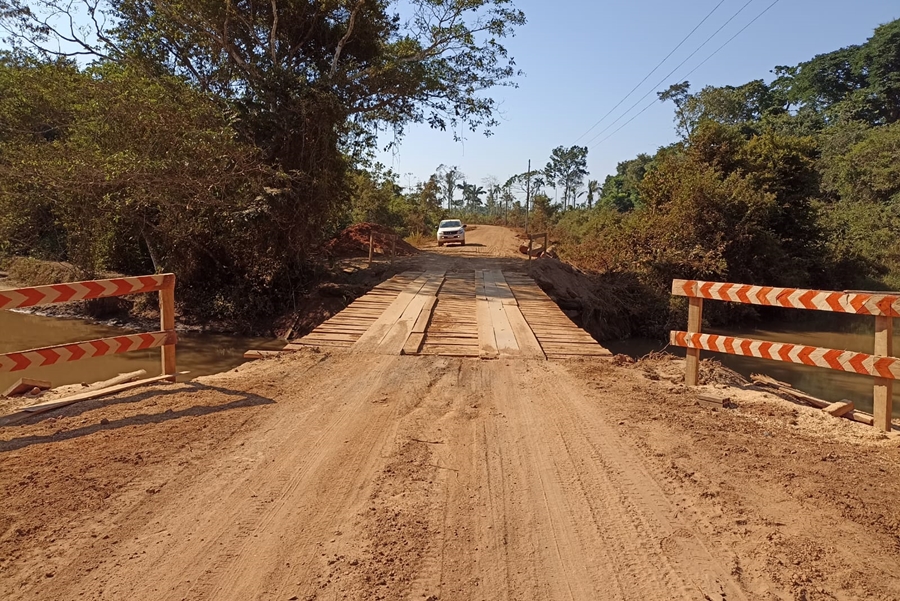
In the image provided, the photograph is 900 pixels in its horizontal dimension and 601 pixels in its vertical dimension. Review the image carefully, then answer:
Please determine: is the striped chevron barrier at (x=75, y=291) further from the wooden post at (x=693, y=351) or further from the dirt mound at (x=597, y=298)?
the dirt mound at (x=597, y=298)

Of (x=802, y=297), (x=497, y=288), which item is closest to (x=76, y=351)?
(x=802, y=297)

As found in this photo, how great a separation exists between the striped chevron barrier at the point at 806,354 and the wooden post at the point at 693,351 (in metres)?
0.14

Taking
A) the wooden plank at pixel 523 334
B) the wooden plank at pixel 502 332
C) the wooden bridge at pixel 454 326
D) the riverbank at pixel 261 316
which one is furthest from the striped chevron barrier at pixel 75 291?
the riverbank at pixel 261 316

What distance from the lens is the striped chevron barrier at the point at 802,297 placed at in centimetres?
494

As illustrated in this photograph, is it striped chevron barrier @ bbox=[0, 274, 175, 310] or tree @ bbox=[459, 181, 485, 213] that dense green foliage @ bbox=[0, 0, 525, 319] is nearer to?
striped chevron barrier @ bbox=[0, 274, 175, 310]

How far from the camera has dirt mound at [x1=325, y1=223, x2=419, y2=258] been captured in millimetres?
24500

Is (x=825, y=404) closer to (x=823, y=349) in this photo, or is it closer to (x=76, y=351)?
(x=823, y=349)

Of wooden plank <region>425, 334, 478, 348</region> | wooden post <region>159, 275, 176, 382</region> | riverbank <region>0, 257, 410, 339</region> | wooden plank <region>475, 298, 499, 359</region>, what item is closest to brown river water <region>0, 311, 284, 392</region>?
riverbank <region>0, 257, 410, 339</region>

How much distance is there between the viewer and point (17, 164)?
45.3 ft

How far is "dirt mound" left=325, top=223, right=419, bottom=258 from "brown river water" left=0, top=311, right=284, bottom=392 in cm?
864

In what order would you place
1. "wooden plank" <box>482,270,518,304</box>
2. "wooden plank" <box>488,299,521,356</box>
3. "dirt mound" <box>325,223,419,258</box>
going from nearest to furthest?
"wooden plank" <box>488,299,521,356</box> → "wooden plank" <box>482,270,518,304</box> → "dirt mound" <box>325,223,419,258</box>

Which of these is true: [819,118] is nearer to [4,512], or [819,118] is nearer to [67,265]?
[67,265]

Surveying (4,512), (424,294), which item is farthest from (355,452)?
(424,294)

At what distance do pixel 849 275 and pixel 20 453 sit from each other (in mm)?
28147
